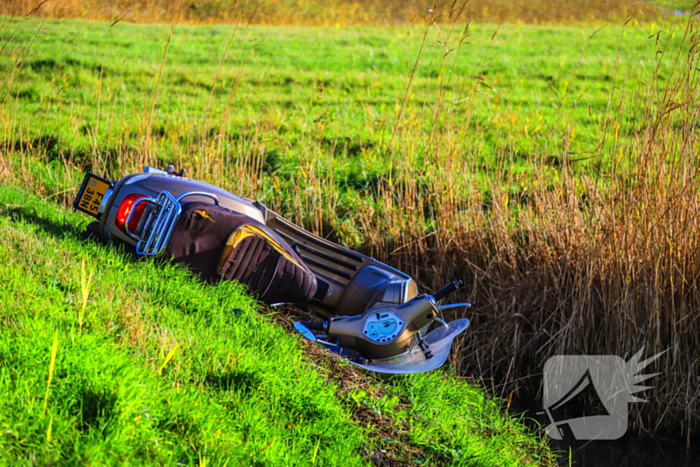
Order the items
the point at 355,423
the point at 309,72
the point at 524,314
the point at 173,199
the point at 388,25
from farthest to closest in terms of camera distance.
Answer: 1. the point at 388,25
2. the point at 309,72
3. the point at 524,314
4. the point at 173,199
5. the point at 355,423

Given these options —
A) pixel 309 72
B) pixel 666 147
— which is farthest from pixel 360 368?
pixel 309 72

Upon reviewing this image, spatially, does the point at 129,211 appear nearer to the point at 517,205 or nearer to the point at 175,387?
the point at 175,387

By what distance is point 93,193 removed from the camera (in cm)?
327

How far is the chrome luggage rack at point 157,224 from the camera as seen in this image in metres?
3.08

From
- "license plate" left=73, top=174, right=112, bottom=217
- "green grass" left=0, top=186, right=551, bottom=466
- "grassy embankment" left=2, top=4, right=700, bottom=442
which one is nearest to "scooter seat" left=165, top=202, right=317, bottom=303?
"green grass" left=0, top=186, right=551, bottom=466

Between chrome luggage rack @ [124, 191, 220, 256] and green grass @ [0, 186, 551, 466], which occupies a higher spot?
chrome luggage rack @ [124, 191, 220, 256]

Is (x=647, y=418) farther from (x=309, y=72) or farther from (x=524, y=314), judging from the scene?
(x=309, y=72)

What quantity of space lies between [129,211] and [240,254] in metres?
0.68

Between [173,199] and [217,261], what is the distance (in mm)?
444

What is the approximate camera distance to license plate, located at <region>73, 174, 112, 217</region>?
3.25 metres

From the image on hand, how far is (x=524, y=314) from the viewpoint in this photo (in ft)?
13.9

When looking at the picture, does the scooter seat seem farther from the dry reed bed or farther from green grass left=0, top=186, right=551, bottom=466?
the dry reed bed

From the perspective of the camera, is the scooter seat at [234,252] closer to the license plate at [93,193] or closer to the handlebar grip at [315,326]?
the handlebar grip at [315,326]

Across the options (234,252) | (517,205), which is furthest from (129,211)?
(517,205)
